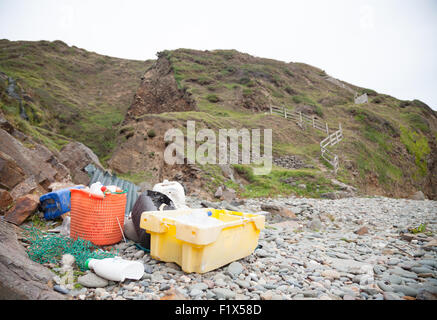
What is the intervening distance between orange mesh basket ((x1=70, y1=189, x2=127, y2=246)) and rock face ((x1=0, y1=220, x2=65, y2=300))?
864 millimetres

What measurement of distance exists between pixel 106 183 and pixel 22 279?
224 inches

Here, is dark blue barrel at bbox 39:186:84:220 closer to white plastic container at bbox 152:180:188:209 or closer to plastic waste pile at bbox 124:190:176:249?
plastic waste pile at bbox 124:190:176:249

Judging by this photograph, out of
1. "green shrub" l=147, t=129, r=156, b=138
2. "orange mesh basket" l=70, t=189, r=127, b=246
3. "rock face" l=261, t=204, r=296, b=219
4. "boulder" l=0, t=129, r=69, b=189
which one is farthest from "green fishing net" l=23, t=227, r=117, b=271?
"green shrub" l=147, t=129, r=156, b=138

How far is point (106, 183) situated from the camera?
25.4 ft

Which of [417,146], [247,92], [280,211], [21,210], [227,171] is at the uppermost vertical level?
[247,92]

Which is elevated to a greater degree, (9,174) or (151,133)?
(151,133)

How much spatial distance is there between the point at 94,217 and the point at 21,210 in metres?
1.61

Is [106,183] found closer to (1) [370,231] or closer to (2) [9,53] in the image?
(1) [370,231]

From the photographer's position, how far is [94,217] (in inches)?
144

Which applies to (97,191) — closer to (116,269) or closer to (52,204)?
(116,269)

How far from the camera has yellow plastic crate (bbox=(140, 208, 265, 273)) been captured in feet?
8.94

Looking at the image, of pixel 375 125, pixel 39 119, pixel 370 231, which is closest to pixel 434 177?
pixel 375 125

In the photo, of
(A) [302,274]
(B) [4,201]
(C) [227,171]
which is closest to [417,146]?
(C) [227,171]

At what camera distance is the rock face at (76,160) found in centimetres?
789
